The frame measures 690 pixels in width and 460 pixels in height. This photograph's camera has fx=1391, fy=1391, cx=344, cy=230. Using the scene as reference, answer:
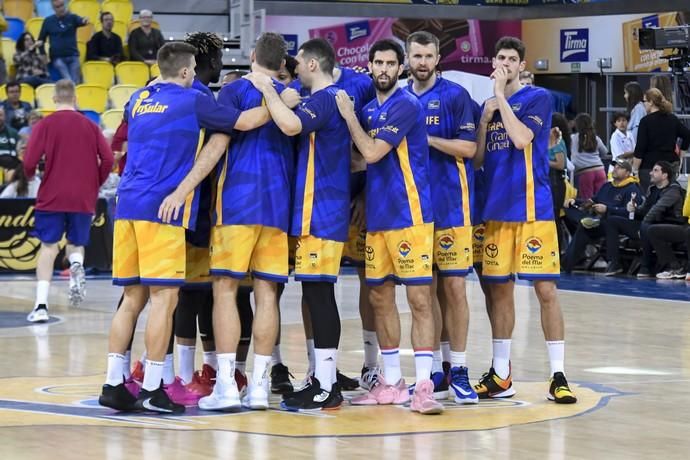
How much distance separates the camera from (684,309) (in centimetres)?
1185

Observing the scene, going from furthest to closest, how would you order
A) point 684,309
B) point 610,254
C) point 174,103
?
point 610,254, point 684,309, point 174,103

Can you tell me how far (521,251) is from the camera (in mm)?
7383

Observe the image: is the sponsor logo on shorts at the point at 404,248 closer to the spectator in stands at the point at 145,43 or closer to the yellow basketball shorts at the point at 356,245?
the yellow basketball shorts at the point at 356,245

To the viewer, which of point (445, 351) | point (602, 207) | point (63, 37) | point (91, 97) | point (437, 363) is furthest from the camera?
point (63, 37)

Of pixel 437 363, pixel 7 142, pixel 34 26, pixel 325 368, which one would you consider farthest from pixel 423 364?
pixel 34 26

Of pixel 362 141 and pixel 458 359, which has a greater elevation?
pixel 362 141

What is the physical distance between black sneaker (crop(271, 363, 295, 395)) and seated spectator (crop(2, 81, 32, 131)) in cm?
1007

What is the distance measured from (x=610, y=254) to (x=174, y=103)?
9389 mm

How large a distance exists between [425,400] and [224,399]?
99 centimetres

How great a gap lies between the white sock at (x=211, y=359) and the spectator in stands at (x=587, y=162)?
1016 centimetres

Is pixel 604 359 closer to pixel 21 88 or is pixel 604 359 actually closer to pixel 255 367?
pixel 255 367

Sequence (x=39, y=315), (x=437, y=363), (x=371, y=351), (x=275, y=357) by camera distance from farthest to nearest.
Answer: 1. (x=39, y=315)
2. (x=275, y=357)
3. (x=371, y=351)
4. (x=437, y=363)

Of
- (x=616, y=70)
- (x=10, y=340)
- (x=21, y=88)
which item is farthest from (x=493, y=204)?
(x=616, y=70)

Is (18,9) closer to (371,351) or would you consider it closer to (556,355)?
(371,351)
